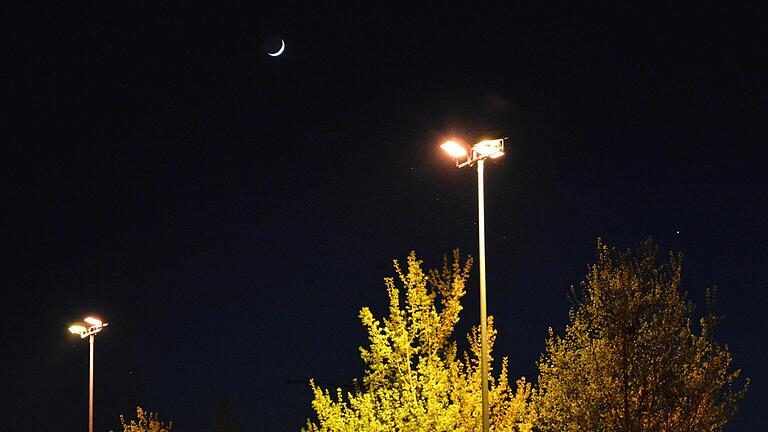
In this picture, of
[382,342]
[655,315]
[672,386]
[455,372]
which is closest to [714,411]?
[672,386]

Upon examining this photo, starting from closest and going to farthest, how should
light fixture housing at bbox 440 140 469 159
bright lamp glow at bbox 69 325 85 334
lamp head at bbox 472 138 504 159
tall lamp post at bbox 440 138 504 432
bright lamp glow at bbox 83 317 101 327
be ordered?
1. tall lamp post at bbox 440 138 504 432
2. lamp head at bbox 472 138 504 159
3. light fixture housing at bbox 440 140 469 159
4. bright lamp glow at bbox 83 317 101 327
5. bright lamp glow at bbox 69 325 85 334

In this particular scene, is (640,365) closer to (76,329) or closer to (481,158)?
(481,158)

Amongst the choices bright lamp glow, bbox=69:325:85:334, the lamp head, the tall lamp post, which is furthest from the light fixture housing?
bright lamp glow, bbox=69:325:85:334

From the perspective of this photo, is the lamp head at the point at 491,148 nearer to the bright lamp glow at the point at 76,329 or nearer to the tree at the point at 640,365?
the tree at the point at 640,365

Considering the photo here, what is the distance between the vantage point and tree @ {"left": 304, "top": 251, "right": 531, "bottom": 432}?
17250 millimetres

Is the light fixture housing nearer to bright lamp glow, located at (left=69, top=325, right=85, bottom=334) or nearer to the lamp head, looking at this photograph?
the lamp head

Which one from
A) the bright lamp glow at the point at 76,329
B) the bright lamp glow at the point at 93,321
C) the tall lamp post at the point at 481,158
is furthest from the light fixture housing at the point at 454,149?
the bright lamp glow at the point at 76,329

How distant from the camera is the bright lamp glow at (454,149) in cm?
1566

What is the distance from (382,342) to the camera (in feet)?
58.0

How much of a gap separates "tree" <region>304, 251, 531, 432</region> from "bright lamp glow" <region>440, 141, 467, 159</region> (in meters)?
3.16

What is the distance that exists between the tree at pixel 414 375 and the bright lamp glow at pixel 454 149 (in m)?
3.16

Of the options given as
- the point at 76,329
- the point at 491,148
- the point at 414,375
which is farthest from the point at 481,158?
the point at 76,329

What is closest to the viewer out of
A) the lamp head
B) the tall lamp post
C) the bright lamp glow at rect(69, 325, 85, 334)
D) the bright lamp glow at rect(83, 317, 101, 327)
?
the tall lamp post

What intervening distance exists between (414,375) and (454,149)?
4459 mm
